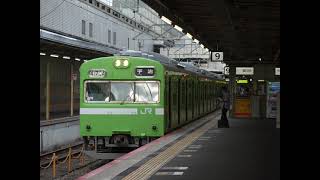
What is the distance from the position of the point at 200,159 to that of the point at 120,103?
3.85m

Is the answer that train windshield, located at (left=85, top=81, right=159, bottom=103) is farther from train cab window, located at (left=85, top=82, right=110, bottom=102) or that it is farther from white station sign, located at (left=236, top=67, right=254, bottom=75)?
white station sign, located at (left=236, top=67, right=254, bottom=75)

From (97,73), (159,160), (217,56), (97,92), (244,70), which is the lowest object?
(159,160)

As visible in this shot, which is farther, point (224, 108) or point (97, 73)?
point (224, 108)

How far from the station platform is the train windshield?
3.97 ft

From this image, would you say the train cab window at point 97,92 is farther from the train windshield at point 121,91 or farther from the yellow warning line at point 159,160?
the yellow warning line at point 159,160

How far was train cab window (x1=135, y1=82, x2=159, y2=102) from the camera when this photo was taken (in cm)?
1415

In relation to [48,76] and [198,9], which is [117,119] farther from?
[48,76]

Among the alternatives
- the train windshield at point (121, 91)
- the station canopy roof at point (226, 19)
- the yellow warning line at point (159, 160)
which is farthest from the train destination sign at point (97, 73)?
the yellow warning line at point (159, 160)

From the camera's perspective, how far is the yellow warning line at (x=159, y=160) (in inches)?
348

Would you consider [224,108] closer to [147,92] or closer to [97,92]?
[147,92]

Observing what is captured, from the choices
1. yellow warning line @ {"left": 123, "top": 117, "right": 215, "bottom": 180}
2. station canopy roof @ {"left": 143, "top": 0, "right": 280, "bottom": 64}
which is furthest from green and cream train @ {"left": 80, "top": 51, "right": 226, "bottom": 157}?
station canopy roof @ {"left": 143, "top": 0, "right": 280, "bottom": 64}

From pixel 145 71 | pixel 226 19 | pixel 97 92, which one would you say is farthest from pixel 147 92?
pixel 226 19

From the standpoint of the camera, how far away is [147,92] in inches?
561
